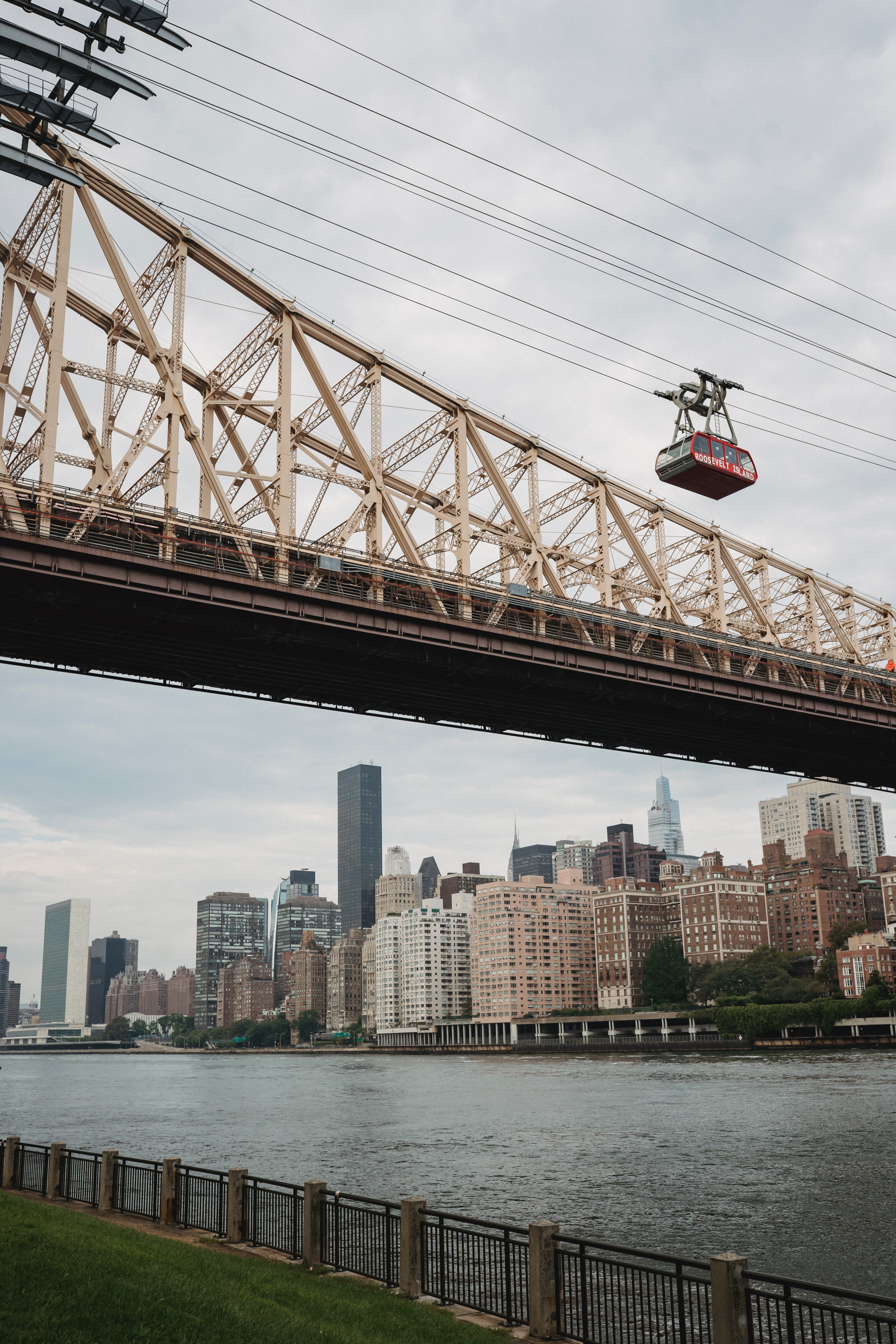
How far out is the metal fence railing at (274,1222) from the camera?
677 inches

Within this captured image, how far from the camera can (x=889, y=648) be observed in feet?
241

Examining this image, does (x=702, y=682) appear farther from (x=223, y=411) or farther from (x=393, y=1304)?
(x=393, y=1304)

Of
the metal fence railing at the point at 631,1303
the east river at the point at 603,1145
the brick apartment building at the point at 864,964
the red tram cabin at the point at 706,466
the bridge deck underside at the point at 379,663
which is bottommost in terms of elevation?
the east river at the point at 603,1145

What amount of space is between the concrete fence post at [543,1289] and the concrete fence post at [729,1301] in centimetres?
223

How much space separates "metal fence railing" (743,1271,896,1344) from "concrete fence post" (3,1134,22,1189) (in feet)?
45.0

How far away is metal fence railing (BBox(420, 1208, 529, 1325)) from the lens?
14.2m

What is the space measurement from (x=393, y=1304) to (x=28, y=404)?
30.6m

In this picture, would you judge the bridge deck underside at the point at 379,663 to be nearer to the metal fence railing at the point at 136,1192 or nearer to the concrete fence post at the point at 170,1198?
the metal fence railing at the point at 136,1192

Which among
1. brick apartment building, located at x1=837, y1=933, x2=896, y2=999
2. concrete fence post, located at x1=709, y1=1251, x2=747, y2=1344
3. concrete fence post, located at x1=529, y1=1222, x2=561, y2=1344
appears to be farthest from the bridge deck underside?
brick apartment building, located at x1=837, y1=933, x2=896, y2=999

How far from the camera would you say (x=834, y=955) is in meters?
182

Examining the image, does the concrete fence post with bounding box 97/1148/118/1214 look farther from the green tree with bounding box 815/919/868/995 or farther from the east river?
the green tree with bounding box 815/919/868/995

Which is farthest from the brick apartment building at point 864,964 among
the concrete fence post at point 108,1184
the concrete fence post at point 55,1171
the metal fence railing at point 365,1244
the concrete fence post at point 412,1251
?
the concrete fence post at point 412,1251

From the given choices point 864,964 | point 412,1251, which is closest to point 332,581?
point 412,1251

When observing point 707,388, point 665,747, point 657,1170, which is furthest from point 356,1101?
point 707,388
